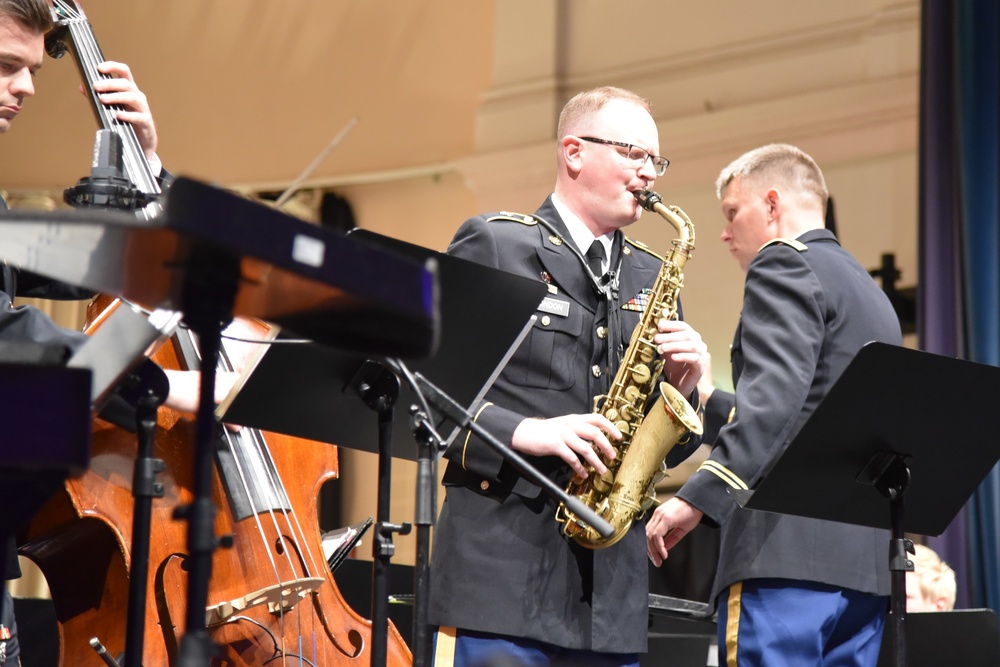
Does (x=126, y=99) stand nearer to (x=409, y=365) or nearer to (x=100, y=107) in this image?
(x=100, y=107)

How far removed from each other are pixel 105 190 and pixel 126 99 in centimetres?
64

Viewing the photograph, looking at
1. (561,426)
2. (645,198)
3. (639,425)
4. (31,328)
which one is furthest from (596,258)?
(31,328)

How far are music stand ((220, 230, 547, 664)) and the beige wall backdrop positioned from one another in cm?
434

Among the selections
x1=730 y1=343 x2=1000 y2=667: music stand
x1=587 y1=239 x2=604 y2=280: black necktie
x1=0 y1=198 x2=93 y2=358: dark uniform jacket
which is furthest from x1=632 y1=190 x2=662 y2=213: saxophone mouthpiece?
x1=0 y1=198 x2=93 y2=358: dark uniform jacket

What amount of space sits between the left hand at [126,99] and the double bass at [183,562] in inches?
11.3

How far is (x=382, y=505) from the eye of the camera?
86.5 inches

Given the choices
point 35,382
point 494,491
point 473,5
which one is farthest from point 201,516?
point 473,5

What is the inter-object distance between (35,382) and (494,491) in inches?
54.7

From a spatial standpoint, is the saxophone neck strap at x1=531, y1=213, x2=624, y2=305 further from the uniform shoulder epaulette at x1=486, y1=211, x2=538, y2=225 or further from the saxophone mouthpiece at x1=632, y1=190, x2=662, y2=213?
the saxophone mouthpiece at x1=632, y1=190, x2=662, y2=213

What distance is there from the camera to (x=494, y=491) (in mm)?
2795

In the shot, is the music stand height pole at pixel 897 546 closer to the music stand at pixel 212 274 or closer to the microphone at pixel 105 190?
the music stand at pixel 212 274

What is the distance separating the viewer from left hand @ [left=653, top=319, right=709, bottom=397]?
9.59ft

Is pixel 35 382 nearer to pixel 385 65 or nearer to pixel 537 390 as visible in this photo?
pixel 537 390

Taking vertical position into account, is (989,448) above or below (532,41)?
below
